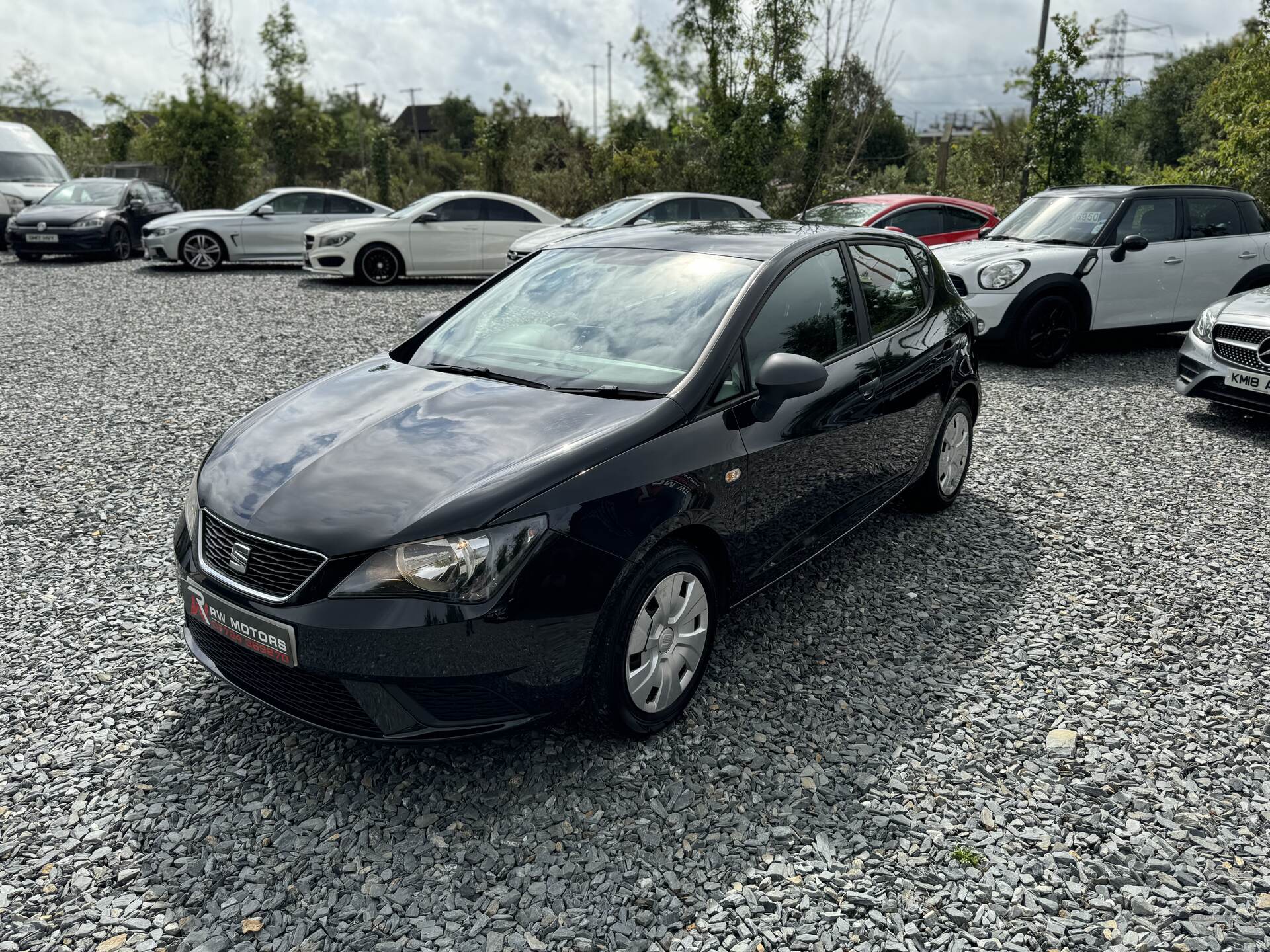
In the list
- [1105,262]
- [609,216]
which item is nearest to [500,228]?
[609,216]

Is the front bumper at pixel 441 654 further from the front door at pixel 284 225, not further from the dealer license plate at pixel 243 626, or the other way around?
the front door at pixel 284 225

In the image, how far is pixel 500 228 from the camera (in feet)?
49.4

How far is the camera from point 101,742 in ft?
10.4

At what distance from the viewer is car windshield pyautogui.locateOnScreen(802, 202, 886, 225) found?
11344 millimetres

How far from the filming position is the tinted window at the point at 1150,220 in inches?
371

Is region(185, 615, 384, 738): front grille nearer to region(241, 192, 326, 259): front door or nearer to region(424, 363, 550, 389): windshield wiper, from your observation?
region(424, 363, 550, 389): windshield wiper

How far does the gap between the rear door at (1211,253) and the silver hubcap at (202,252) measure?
46.2 feet

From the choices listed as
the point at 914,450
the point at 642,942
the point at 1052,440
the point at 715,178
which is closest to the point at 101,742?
the point at 642,942

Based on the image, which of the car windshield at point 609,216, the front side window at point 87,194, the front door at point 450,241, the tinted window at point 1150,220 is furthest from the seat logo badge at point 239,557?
the front side window at point 87,194

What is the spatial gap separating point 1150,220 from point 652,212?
251 inches

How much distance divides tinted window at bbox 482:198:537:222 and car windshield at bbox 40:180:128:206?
743 cm

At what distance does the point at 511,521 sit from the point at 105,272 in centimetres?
1523

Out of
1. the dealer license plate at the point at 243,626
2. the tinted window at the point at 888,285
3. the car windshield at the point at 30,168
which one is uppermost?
the car windshield at the point at 30,168

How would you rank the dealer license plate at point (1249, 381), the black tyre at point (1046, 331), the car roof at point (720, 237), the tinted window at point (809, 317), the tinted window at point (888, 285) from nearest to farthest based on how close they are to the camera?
the tinted window at point (809, 317), the car roof at point (720, 237), the tinted window at point (888, 285), the dealer license plate at point (1249, 381), the black tyre at point (1046, 331)
